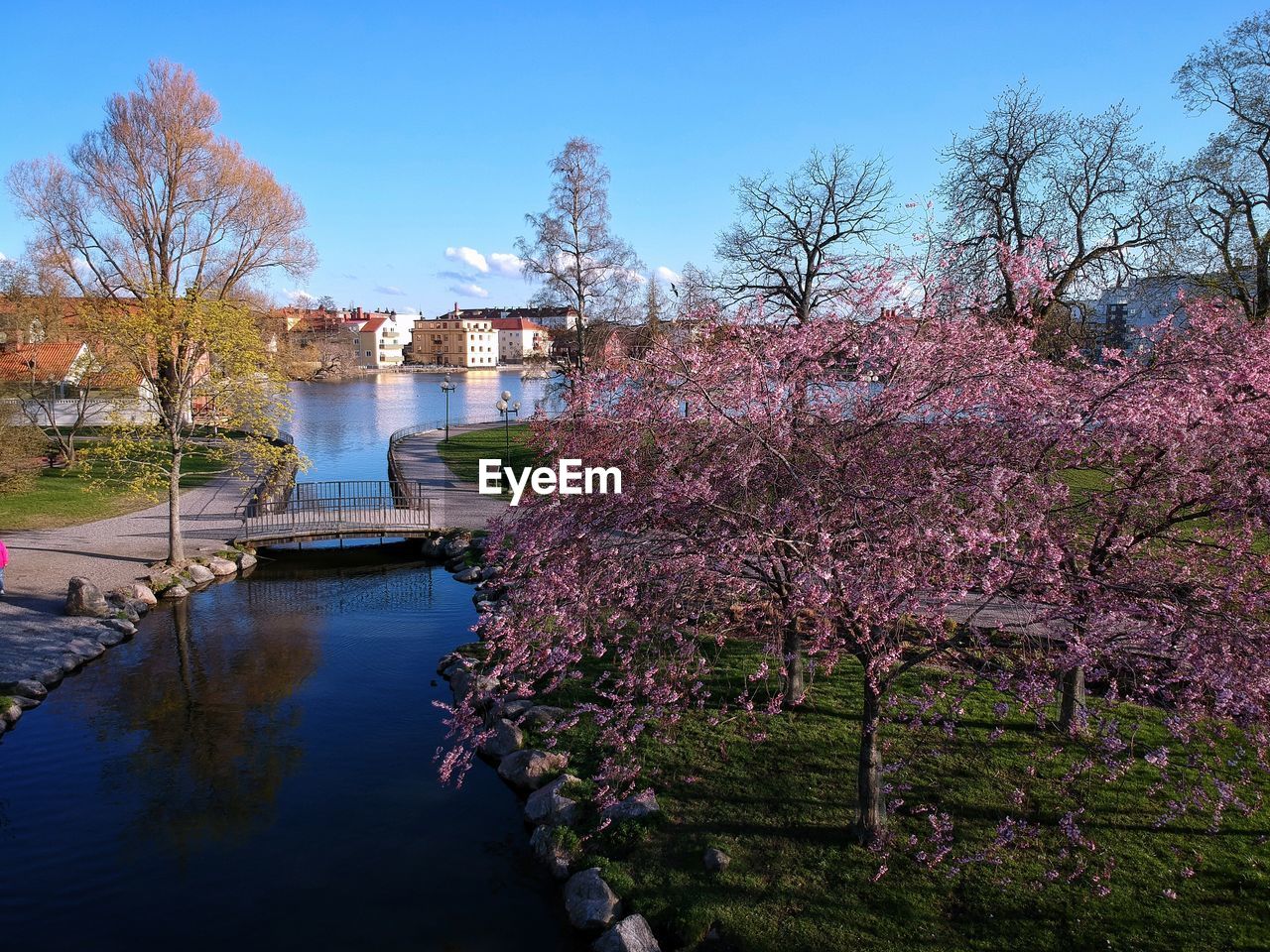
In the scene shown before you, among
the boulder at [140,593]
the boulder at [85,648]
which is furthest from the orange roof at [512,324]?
the boulder at [85,648]

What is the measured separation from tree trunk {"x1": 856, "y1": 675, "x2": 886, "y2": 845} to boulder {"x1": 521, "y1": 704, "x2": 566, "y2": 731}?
430cm

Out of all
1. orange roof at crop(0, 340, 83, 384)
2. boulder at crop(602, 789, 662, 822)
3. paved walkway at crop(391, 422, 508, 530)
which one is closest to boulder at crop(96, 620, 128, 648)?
paved walkway at crop(391, 422, 508, 530)

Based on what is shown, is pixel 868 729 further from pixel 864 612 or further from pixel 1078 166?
pixel 1078 166

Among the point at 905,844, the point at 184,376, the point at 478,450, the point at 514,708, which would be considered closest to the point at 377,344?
the point at 478,450

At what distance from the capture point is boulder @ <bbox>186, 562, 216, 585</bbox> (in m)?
18.0

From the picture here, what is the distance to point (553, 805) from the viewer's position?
29.9 ft

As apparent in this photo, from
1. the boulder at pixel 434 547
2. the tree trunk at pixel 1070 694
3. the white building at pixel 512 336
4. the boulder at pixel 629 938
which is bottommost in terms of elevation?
the boulder at pixel 629 938

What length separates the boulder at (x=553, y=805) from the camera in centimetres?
895

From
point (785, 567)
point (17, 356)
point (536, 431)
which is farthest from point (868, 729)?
point (17, 356)

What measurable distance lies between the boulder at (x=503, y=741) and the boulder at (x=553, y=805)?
108 centimetres

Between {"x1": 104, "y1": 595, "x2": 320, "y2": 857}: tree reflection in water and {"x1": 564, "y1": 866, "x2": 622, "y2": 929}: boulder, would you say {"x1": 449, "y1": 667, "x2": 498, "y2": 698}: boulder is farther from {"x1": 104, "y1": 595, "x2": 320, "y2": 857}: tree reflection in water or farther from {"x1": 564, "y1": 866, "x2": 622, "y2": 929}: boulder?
{"x1": 564, "y1": 866, "x2": 622, "y2": 929}: boulder

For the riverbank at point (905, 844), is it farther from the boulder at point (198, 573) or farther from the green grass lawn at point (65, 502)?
the green grass lawn at point (65, 502)

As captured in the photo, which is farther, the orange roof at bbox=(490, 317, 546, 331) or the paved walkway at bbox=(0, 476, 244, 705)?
the orange roof at bbox=(490, 317, 546, 331)

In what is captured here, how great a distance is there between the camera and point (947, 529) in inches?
249
